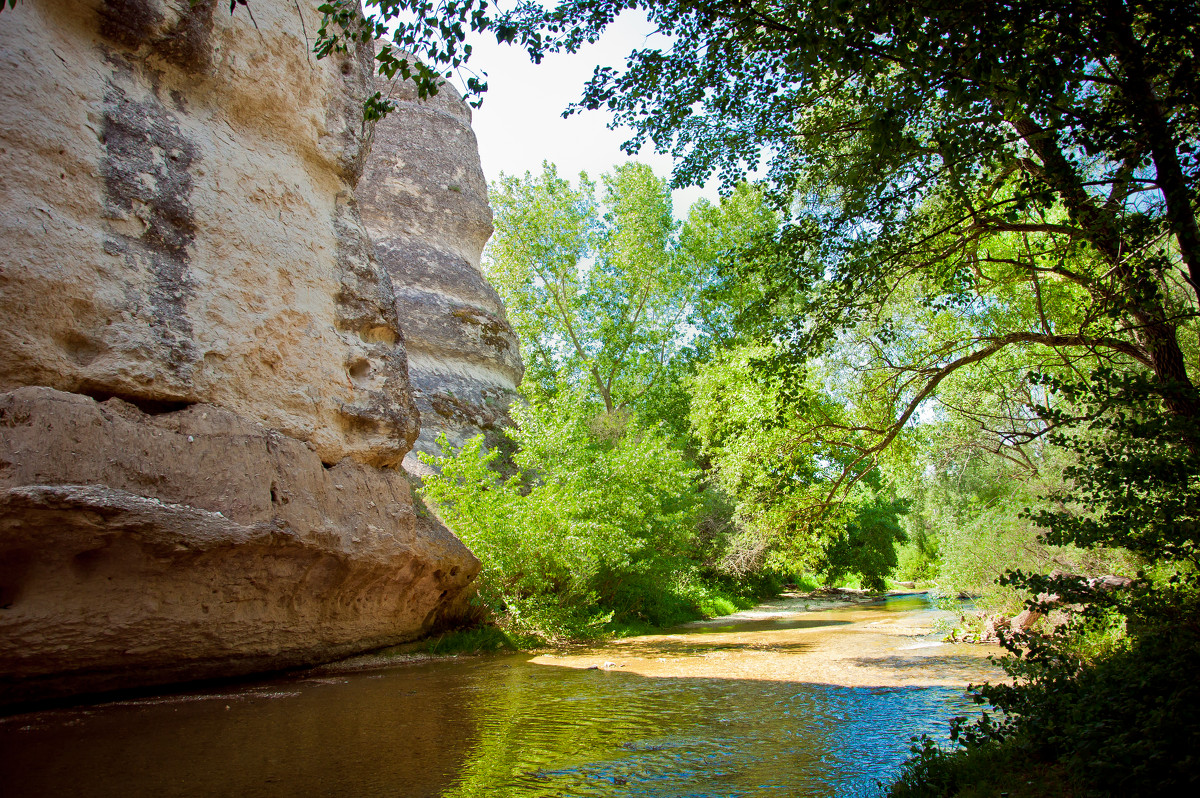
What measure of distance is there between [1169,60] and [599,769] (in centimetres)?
623

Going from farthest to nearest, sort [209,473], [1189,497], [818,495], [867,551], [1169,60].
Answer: [867,551] → [818,495] → [209,473] → [1169,60] → [1189,497]

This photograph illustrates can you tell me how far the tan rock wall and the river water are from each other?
3.41m

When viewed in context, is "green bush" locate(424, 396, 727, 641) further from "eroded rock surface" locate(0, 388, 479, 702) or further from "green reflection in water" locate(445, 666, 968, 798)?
"green reflection in water" locate(445, 666, 968, 798)

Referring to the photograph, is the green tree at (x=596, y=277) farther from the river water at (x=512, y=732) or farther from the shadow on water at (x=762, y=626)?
the river water at (x=512, y=732)

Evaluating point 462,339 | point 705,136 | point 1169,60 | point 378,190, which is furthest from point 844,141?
point 378,190

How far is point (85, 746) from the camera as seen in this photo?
5602 millimetres

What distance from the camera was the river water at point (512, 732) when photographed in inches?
182

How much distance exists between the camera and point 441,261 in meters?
22.5

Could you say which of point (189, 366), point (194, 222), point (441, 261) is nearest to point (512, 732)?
point (189, 366)

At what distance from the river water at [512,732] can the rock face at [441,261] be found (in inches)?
459

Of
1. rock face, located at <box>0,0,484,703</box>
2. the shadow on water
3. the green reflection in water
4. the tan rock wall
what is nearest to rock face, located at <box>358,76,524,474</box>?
the shadow on water

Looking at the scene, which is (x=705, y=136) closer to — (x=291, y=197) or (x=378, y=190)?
(x=291, y=197)

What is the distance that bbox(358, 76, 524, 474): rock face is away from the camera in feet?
68.9

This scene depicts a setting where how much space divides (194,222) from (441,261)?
45.7 ft
